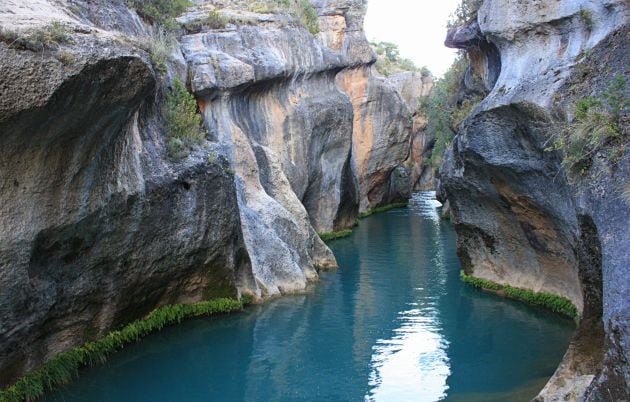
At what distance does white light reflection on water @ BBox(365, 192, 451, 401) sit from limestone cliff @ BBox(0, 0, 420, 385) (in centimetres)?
461

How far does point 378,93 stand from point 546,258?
24850 millimetres

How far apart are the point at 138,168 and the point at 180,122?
352 cm

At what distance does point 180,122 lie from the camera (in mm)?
18469

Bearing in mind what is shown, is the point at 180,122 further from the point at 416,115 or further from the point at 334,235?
the point at 416,115

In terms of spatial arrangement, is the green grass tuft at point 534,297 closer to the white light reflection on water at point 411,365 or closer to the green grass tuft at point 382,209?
the white light reflection on water at point 411,365

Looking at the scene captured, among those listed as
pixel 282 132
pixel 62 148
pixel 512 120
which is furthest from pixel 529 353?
pixel 282 132

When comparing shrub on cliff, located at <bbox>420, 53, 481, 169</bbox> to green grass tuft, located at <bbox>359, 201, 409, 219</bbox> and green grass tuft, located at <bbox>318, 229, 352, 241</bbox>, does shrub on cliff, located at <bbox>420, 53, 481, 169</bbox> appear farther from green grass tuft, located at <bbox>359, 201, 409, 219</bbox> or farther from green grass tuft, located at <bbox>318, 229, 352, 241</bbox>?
green grass tuft, located at <bbox>318, 229, 352, 241</bbox>

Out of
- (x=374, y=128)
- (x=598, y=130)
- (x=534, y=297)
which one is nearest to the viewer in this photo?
(x=598, y=130)

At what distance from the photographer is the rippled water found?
13820 millimetres

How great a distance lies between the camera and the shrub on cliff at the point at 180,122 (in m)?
17.4

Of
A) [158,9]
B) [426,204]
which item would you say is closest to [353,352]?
[158,9]

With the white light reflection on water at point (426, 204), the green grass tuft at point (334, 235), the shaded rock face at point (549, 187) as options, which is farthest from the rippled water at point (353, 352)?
the white light reflection on water at point (426, 204)

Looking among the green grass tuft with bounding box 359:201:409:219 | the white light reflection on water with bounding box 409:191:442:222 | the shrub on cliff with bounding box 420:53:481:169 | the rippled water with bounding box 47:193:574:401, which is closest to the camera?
the rippled water with bounding box 47:193:574:401

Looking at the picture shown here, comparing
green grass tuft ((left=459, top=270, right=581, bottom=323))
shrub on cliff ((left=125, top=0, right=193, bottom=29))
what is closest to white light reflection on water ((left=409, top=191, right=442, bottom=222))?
green grass tuft ((left=459, top=270, right=581, bottom=323))
